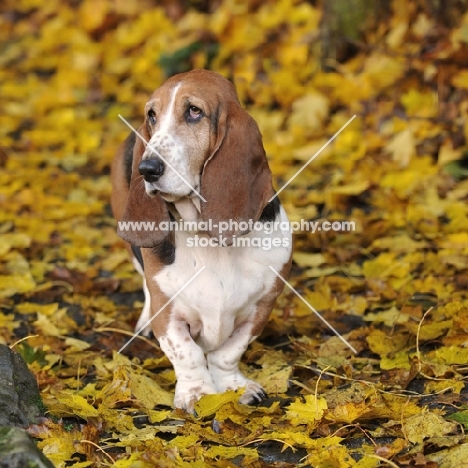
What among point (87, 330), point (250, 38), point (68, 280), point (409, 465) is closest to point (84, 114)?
point (250, 38)

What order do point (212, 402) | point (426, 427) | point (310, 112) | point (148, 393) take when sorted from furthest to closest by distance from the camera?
point (310, 112) → point (148, 393) → point (212, 402) → point (426, 427)

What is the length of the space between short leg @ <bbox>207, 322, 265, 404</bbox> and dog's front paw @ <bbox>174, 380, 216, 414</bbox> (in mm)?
123

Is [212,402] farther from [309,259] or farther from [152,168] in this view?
[309,259]

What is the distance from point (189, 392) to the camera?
12.3 feet

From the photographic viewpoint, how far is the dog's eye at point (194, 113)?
3.56 meters

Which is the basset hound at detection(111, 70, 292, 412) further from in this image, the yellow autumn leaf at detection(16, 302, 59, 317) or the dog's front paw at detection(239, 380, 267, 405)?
the yellow autumn leaf at detection(16, 302, 59, 317)

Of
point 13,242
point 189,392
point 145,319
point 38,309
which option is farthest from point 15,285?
point 189,392

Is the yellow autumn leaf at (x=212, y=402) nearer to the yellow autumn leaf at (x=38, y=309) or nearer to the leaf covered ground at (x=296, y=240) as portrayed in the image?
the leaf covered ground at (x=296, y=240)

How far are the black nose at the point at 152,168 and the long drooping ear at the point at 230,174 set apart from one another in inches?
9.0

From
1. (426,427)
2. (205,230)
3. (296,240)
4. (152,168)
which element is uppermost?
(152,168)

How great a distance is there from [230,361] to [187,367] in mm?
220

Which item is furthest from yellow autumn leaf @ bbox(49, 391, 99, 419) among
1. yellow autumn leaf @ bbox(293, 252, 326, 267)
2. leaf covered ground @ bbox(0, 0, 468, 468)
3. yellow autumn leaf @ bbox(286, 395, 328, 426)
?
yellow autumn leaf @ bbox(293, 252, 326, 267)

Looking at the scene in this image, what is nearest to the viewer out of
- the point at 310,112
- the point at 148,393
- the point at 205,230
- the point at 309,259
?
the point at 205,230

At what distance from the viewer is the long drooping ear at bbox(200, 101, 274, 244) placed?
11.7 ft
